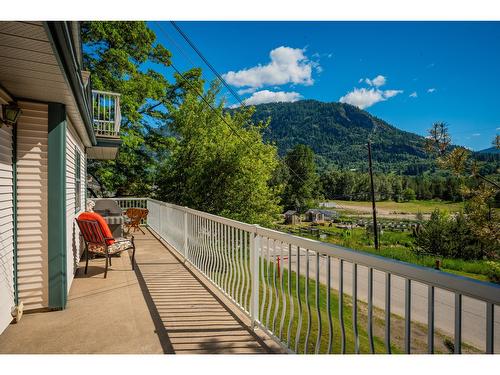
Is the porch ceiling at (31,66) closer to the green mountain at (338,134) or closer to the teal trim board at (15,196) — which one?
the teal trim board at (15,196)

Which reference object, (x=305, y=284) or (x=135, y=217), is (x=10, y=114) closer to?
(x=305, y=284)

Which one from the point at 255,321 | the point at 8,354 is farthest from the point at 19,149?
the point at 255,321

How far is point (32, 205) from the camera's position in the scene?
10.8 feet

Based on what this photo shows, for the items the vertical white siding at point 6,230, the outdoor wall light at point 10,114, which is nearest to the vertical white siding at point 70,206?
the vertical white siding at point 6,230

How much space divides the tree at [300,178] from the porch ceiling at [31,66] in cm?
4860

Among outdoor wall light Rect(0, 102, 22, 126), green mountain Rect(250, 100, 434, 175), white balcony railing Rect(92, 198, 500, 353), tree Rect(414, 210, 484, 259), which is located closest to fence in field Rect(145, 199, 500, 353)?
white balcony railing Rect(92, 198, 500, 353)

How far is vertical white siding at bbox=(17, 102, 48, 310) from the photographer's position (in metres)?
3.23

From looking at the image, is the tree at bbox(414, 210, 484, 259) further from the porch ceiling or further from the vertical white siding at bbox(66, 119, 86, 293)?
the porch ceiling

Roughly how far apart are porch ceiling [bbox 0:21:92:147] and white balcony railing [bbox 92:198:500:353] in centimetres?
190

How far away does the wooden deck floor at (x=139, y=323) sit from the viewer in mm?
2654

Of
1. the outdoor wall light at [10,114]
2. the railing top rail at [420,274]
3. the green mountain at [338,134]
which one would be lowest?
the railing top rail at [420,274]

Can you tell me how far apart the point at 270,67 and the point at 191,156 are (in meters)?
64.8

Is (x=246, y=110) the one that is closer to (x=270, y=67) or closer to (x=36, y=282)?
(x=36, y=282)

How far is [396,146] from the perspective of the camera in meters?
90.6
